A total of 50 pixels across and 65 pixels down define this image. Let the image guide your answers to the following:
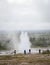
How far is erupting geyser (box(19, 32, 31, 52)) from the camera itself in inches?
58.9

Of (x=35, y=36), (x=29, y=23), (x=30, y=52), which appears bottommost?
(x=30, y=52)

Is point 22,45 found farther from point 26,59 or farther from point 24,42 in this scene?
point 26,59

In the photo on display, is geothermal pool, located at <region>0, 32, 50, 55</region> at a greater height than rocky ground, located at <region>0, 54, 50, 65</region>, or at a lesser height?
greater

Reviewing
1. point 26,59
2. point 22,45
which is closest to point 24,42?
point 22,45

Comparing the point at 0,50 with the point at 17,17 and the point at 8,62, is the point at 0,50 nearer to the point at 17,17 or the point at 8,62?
the point at 8,62

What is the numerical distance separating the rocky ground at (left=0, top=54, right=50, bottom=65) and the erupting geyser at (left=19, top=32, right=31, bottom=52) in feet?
0.27

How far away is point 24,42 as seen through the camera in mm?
1502

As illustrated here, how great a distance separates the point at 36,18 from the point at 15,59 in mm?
552

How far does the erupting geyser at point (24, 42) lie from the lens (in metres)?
1.50

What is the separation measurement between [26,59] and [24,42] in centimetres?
20

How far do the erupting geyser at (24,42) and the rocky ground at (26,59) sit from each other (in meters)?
0.08

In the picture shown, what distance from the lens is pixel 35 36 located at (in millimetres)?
1522

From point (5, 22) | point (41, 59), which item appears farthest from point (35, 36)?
point (5, 22)

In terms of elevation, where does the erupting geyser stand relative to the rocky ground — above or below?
above
